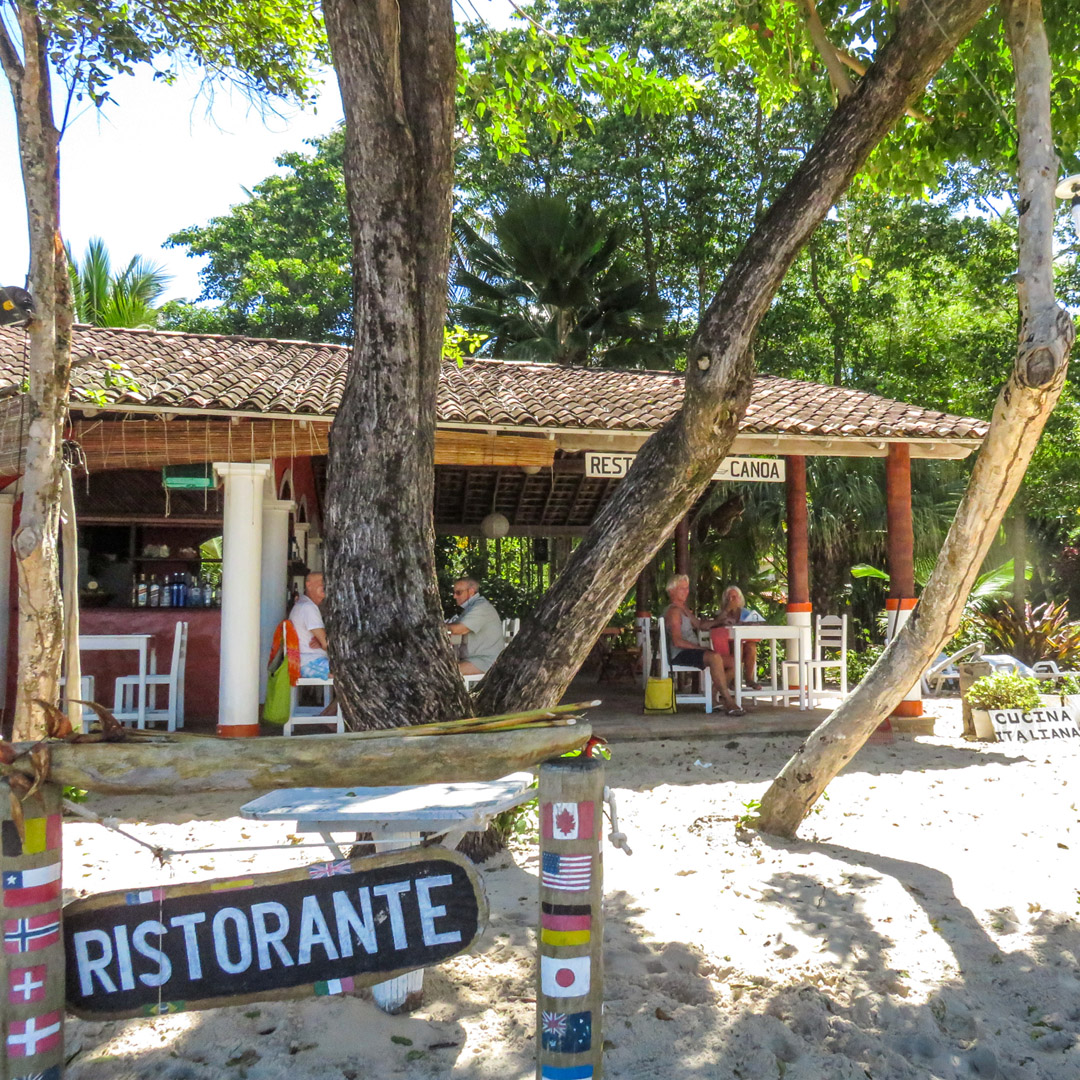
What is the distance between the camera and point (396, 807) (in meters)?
2.48

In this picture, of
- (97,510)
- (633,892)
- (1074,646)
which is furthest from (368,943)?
(1074,646)

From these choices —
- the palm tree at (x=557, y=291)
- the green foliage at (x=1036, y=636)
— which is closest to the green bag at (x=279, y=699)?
the green foliage at (x=1036, y=636)

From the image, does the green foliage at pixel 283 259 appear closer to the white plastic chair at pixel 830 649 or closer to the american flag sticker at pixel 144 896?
the white plastic chair at pixel 830 649

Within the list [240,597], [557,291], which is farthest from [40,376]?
[557,291]

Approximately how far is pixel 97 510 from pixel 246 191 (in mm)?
15555

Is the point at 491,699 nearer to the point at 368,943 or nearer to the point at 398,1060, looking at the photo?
the point at 398,1060

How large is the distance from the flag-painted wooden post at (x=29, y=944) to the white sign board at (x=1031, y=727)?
804cm

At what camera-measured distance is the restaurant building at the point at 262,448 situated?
7.70m

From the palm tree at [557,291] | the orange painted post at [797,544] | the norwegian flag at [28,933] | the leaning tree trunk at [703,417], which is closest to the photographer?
the norwegian flag at [28,933]

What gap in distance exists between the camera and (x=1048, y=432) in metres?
17.7

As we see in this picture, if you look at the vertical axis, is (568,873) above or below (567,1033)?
above

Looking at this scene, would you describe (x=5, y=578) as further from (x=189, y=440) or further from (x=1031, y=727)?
(x=1031, y=727)

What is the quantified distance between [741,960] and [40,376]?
4.13 m

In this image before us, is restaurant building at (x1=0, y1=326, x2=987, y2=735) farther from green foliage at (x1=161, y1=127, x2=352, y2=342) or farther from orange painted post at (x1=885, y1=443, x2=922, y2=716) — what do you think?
green foliage at (x1=161, y1=127, x2=352, y2=342)
